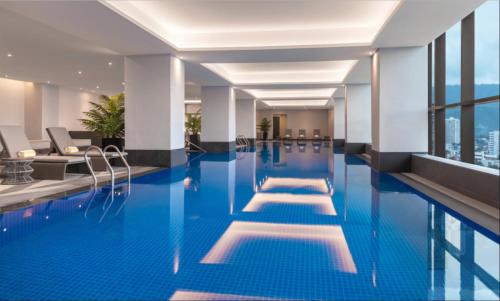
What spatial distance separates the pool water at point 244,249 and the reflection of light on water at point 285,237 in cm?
1

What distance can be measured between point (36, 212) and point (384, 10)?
7224mm

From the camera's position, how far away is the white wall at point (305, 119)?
3422 centimetres

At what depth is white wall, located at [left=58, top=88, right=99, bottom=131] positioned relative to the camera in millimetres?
20655

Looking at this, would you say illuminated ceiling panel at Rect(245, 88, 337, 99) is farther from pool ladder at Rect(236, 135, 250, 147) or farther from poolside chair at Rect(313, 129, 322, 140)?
poolside chair at Rect(313, 129, 322, 140)

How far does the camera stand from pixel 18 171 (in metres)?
7.05

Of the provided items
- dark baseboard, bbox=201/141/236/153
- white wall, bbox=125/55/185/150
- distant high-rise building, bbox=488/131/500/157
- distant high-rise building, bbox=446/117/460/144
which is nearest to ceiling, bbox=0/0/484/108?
white wall, bbox=125/55/185/150

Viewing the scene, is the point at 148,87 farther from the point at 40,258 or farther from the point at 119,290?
the point at 119,290

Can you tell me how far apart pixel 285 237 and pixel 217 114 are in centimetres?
1370

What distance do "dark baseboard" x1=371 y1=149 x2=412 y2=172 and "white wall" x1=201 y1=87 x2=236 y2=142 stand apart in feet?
28.9

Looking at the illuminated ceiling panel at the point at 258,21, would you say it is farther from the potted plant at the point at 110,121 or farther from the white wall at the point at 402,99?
the potted plant at the point at 110,121

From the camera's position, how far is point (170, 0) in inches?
291

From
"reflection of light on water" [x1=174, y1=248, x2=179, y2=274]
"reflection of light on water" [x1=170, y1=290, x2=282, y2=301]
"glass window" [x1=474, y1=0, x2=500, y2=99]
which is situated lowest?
"reflection of light on water" [x1=170, y1=290, x2=282, y2=301]

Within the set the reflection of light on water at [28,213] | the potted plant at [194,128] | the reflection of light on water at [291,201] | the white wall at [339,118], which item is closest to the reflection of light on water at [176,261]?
the reflection of light on water at [291,201]

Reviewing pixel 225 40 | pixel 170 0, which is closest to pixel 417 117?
pixel 225 40
